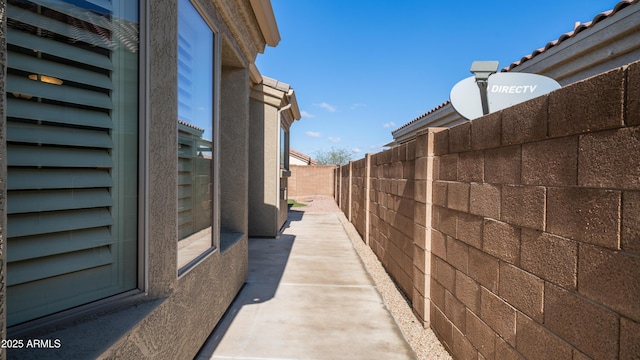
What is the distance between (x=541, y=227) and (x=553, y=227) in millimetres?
97

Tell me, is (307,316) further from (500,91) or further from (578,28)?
(578,28)

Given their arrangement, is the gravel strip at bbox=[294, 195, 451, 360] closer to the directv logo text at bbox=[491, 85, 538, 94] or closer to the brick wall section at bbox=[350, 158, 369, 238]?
the brick wall section at bbox=[350, 158, 369, 238]

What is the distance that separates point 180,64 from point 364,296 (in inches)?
145

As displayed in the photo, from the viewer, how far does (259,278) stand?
5.69 meters

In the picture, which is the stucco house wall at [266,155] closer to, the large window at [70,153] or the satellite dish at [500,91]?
the satellite dish at [500,91]

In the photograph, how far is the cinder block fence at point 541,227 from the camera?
Result: 1532mm

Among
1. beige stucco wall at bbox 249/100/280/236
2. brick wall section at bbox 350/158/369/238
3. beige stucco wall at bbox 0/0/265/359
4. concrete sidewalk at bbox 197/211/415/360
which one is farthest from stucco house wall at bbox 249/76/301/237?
beige stucco wall at bbox 0/0/265/359

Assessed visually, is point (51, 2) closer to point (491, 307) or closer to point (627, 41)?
point (491, 307)

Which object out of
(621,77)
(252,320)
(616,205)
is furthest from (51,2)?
(252,320)

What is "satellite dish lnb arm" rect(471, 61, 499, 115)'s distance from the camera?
4.08 meters

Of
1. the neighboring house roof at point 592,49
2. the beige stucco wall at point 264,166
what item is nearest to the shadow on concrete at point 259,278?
the beige stucco wall at point 264,166

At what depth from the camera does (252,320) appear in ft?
13.3

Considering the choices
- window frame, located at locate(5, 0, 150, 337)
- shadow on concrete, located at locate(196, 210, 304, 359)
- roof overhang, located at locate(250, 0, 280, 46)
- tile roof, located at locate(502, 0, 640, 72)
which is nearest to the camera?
window frame, located at locate(5, 0, 150, 337)

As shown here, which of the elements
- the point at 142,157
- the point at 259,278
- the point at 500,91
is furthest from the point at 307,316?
the point at 500,91
